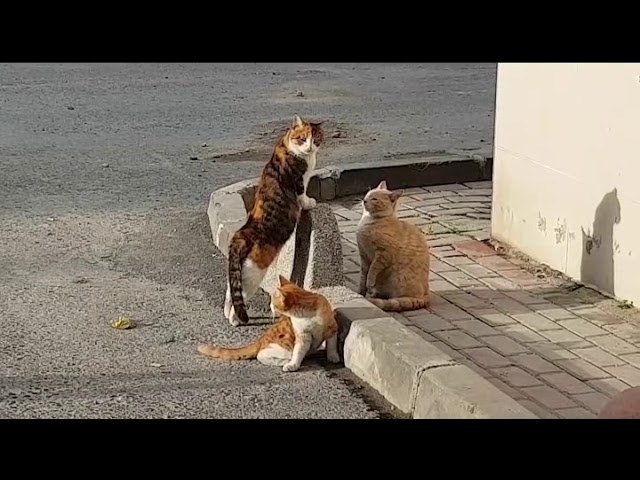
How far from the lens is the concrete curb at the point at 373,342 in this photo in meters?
3.67

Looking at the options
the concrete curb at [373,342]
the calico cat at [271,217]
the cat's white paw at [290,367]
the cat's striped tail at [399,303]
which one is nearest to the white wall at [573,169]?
the cat's striped tail at [399,303]

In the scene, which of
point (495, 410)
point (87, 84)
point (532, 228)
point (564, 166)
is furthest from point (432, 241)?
point (87, 84)

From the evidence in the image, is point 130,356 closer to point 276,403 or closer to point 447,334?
point 276,403

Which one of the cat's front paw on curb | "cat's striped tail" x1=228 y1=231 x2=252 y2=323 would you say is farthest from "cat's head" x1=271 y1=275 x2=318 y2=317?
the cat's front paw on curb

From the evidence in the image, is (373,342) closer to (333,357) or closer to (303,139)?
(333,357)

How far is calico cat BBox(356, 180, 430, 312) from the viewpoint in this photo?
17.3ft

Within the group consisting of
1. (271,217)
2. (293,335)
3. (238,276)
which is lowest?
(293,335)

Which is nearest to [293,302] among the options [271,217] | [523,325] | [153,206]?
[271,217]

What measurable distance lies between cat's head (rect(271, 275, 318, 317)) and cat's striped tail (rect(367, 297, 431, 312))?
2.48 ft

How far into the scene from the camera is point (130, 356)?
15.5ft

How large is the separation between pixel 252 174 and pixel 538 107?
311cm

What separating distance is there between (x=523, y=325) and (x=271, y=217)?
4.75 feet

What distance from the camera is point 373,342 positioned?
435 cm
